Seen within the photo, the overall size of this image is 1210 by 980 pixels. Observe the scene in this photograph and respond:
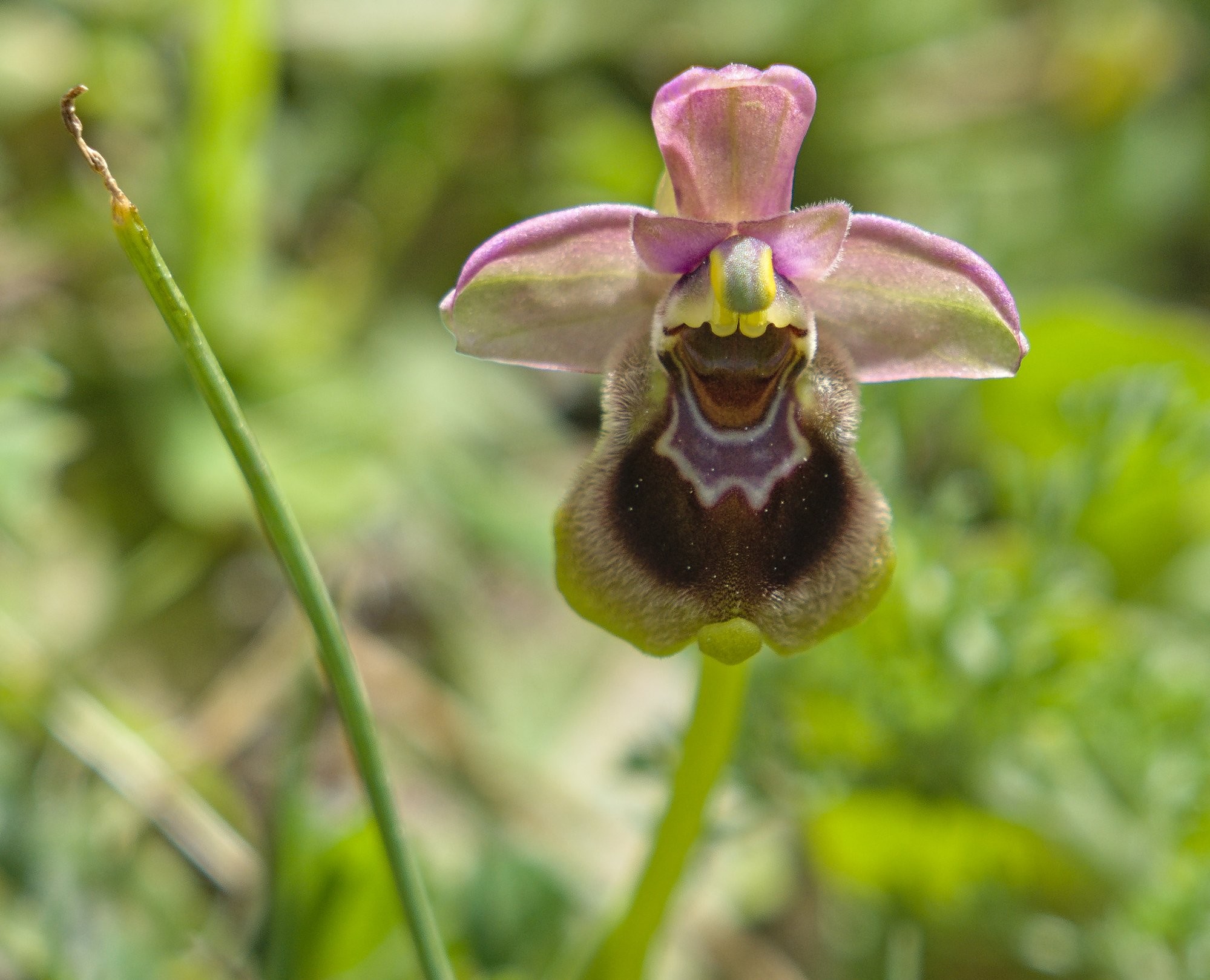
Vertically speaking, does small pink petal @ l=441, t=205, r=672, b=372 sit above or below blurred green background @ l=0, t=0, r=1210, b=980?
above

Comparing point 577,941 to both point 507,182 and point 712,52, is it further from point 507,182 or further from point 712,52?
point 712,52

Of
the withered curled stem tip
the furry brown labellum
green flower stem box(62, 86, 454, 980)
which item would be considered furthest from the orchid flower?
the withered curled stem tip

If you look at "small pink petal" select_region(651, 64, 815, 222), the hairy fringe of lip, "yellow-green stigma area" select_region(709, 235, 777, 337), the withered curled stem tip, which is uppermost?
the withered curled stem tip

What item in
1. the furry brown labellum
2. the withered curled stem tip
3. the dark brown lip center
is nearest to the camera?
the withered curled stem tip

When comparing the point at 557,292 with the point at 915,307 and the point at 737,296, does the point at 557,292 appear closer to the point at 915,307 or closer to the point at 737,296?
the point at 737,296

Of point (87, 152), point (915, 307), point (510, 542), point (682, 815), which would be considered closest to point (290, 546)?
point (87, 152)

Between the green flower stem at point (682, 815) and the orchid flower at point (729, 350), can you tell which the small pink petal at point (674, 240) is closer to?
the orchid flower at point (729, 350)

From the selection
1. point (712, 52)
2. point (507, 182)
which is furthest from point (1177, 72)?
point (507, 182)

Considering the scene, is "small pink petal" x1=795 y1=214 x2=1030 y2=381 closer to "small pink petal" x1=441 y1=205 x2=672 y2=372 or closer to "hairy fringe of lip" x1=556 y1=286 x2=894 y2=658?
"hairy fringe of lip" x1=556 y1=286 x2=894 y2=658

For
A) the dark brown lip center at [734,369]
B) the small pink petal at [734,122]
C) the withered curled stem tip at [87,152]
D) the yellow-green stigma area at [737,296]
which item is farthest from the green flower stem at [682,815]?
the withered curled stem tip at [87,152]
